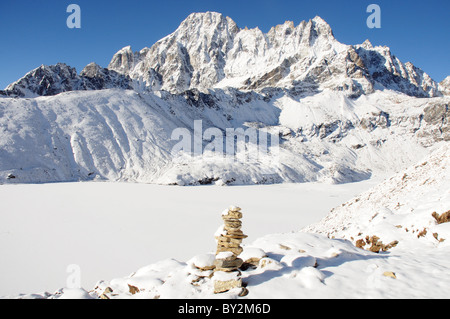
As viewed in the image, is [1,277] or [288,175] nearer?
[1,277]

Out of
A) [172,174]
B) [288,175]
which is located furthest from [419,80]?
[172,174]

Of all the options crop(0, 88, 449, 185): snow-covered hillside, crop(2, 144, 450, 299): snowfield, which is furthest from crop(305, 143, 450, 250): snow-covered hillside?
crop(0, 88, 449, 185): snow-covered hillside

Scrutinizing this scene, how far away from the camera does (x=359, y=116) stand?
3519 inches

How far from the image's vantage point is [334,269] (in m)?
6.96

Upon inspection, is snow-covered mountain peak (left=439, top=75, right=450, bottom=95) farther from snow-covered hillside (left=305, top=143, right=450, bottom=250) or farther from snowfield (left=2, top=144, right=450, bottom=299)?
snowfield (left=2, top=144, right=450, bottom=299)

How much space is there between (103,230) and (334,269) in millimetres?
13474

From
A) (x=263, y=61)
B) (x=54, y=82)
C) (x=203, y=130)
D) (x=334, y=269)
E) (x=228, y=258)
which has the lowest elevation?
(x=334, y=269)

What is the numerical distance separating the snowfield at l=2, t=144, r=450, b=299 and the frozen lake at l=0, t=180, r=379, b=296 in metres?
3.34

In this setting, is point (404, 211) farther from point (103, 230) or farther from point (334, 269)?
point (103, 230)

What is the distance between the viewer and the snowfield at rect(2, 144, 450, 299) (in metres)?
5.91

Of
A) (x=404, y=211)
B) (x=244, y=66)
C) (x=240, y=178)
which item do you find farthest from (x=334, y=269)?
(x=244, y=66)

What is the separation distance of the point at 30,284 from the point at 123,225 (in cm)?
709

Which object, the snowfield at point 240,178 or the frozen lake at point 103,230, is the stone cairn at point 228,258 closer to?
the snowfield at point 240,178
